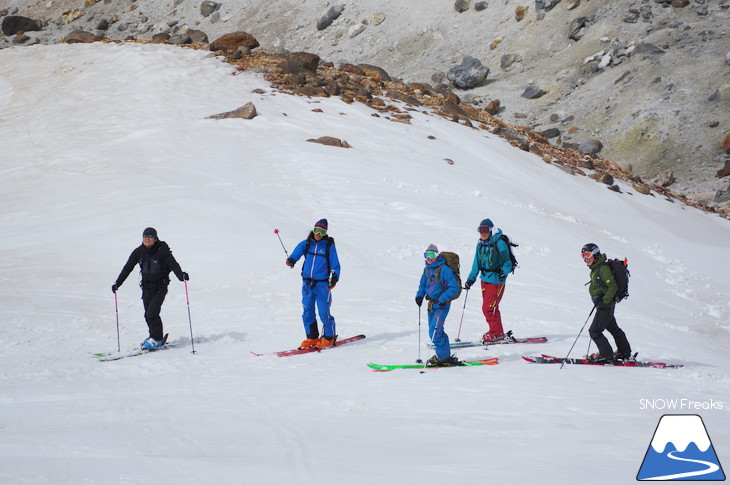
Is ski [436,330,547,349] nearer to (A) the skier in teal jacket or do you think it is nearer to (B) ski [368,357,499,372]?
(A) the skier in teal jacket

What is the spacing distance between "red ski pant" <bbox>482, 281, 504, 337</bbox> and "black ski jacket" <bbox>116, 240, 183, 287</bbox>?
15.9 ft

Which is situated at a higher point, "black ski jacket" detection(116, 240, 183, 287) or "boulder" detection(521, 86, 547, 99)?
"boulder" detection(521, 86, 547, 99)

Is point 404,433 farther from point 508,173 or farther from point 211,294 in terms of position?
point 508,173

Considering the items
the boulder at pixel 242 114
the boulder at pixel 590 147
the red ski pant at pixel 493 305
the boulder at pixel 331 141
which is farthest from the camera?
the boulder at pixel 590 147

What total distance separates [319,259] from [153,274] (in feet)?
8.36

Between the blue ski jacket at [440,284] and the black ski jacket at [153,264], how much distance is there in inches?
150

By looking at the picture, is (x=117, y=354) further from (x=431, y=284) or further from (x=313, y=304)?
(x=431, y=284)

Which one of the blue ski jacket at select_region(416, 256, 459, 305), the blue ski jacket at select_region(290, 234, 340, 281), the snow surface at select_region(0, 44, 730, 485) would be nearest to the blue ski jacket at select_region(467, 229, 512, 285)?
the snow surface at select_region(0, 44, 730, 485)

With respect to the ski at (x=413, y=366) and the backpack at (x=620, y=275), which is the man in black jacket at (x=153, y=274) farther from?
the backpack at (x=620, y=275)

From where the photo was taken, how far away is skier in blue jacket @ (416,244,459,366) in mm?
8914

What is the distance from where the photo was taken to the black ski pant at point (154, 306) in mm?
10023

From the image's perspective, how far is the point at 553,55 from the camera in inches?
1892

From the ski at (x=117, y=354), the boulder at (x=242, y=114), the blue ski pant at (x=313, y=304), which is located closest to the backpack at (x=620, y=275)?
the blue ski pant at (x=313, y=304)

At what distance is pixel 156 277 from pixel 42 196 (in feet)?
40.2
